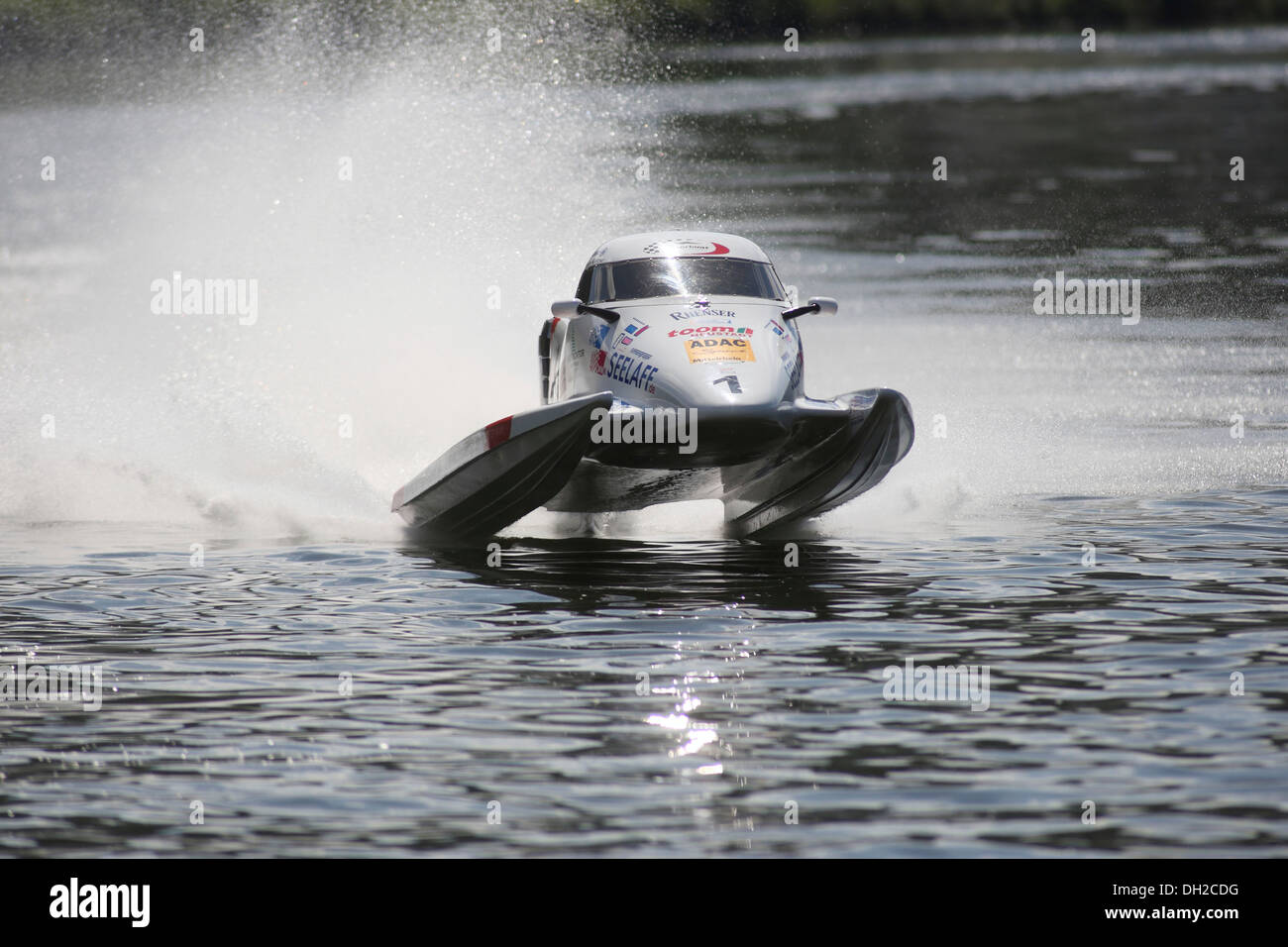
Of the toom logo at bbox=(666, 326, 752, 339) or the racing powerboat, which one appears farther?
the toom logo at bbox=(666, 326, 752, 339)

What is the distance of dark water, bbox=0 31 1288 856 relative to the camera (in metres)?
7.65

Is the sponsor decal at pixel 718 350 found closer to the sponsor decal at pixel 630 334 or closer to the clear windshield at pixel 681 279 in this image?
the sponsor decal at pixel 630 334

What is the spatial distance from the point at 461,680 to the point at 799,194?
32.8 metres

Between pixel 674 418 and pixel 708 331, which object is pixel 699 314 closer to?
pixel 708 331

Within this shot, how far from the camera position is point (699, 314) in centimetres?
1330

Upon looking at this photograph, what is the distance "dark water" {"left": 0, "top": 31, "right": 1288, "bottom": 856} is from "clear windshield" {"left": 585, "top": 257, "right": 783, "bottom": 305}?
1932mm

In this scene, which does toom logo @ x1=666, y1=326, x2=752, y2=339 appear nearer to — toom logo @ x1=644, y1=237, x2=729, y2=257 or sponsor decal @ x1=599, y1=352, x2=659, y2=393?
sponsor decal @ x1=599, y1=352, x2=659, y2=393

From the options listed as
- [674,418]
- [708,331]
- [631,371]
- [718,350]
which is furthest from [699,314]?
[674,418]

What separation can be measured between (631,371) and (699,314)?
0.68m

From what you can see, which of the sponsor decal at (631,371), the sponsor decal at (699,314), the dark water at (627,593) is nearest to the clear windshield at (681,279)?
the sponsor decal at (699,314)

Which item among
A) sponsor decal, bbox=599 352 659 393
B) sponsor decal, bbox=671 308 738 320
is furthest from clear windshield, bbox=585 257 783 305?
sponsor decal, bbox=599 352 659 393
